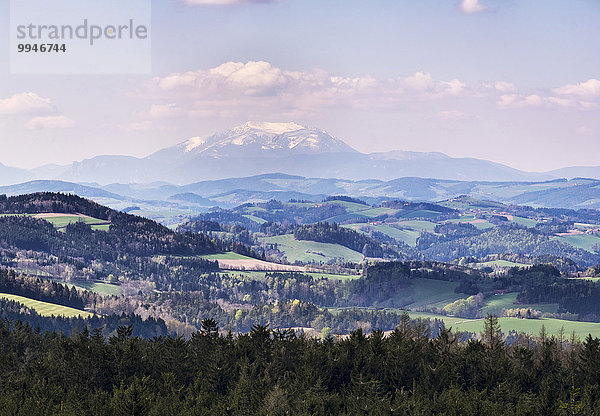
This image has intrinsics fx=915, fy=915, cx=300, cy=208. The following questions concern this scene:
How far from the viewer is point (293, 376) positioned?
155250mm

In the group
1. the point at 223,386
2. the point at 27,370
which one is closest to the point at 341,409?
the point at 223,386

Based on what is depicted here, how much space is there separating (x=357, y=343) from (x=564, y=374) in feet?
118

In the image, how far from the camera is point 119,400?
396ft

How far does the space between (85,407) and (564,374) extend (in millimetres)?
79745

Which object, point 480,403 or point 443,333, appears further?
point 443,333

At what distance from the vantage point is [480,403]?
128 metres

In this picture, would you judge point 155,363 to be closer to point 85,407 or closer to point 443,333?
point 85,407

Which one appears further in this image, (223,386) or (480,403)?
(223,386)

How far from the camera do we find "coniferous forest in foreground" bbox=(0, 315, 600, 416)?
129m

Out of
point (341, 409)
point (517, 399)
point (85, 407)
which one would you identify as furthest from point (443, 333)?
point (85, 407)

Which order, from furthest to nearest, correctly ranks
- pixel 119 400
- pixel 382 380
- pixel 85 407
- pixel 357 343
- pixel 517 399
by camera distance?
pixel 357 343 < pixel 382 380 < pixel 517 399 < pixel 85 407 < pixel 119 400

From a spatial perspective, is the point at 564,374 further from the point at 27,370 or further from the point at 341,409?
the point at 27,370

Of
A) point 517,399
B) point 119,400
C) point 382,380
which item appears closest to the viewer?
point 119,400

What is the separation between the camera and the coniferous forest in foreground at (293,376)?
12875 cm
